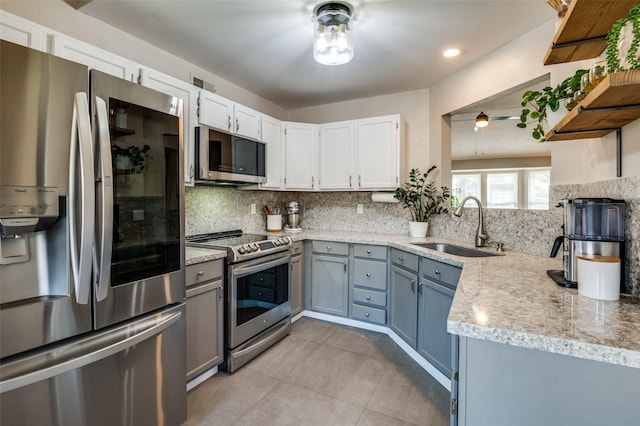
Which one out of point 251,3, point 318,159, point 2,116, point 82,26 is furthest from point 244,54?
point 2,116

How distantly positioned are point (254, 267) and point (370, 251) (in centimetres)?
117

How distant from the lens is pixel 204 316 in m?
2.08

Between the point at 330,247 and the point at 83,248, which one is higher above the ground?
the point at 83,248

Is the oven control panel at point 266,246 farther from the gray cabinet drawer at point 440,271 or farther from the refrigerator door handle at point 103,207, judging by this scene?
the gray cabinet drawer at point 440,271

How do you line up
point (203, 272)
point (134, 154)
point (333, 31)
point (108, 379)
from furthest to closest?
1. point (203, 272)
2. point (333, 31)
3. point (134, 154)
4. point (108, 379)

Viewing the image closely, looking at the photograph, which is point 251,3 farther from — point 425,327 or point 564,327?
point 425,327

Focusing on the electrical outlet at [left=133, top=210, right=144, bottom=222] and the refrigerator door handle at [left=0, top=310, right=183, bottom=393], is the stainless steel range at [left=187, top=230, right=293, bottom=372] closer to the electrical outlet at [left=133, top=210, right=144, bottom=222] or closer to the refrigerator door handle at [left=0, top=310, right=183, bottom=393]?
the refrigerator door handle at [left=0, top=310, right=183, bottom=393]

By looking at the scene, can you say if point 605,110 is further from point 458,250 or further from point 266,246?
point 266,246

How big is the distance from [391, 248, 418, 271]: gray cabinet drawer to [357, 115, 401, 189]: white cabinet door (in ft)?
2.51

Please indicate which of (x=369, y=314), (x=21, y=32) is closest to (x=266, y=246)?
(x=369, y=314)

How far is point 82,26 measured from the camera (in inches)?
77.7

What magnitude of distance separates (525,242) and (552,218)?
275 mm

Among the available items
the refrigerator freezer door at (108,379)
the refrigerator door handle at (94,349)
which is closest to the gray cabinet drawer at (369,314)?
the refrigerator freezer door at (108,379)

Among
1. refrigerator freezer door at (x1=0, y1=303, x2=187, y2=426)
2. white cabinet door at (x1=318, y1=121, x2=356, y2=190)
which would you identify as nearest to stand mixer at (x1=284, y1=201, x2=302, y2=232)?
white cabinet door at (x1=318, y1=121, x2=356, y2=190)
